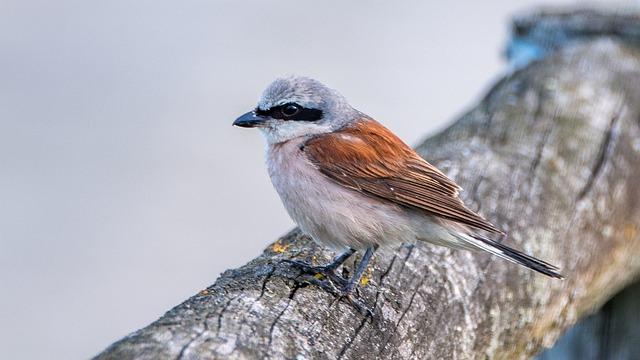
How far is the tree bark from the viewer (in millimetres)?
2463

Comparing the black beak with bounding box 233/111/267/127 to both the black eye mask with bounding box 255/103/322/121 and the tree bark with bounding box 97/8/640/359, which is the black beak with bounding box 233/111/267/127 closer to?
the black eye mask with bounding box 255/103/322/121

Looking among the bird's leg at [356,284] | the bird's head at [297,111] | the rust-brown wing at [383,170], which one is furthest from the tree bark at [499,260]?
the bird's head at [297,111]

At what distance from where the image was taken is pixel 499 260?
3.47 meters

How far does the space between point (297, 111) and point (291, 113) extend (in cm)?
3

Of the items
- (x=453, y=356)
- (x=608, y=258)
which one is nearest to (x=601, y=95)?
(x=608, y=258)

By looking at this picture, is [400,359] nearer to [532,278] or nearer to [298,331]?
[298,331]

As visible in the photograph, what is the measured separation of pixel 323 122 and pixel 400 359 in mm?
1314

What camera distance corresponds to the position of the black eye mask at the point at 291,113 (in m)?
Answer: 3.79

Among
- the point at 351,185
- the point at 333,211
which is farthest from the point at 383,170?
the point at 333,211

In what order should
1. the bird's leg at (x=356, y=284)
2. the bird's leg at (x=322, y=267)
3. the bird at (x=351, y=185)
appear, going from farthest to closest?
1. the bird at (x=351, y=185)
2. the bird's leg at (x=322, y=267)
3. the bird's leg at (x=356, y=284)

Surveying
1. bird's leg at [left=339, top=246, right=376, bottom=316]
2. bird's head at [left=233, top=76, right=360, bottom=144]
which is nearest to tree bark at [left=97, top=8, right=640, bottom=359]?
bird's leg at [left=339, top=246, right=376, bottom=316]

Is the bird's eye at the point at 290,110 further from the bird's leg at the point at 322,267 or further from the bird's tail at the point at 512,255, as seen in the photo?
the bird's tail at the point at 512,255

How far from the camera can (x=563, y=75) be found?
4.58m

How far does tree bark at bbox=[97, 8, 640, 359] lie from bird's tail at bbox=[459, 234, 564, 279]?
120 millimetres
